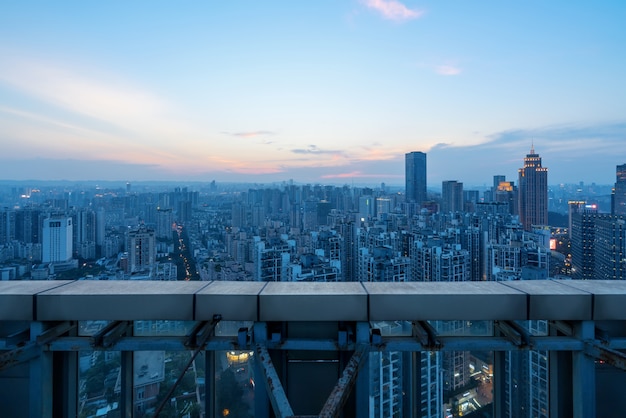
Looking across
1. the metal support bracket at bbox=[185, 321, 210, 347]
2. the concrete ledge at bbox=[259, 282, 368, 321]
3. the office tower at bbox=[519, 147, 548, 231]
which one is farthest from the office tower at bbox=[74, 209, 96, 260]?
the office tower at bbox=[519, 147, 548, 231]

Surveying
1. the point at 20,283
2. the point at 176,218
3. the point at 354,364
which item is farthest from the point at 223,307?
the point at 176,218

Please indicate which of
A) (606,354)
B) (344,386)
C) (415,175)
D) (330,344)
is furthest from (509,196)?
(344,386)

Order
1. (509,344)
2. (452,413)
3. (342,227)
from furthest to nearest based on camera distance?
(342,227) → (452,413) → (509,344)

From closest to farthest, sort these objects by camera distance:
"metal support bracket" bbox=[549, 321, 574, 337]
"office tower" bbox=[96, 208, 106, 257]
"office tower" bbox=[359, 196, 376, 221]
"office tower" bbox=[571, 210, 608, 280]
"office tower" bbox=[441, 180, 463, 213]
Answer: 1. "metal support bracket" bbox=[549, 321, 574, 337]
2. "office tower" bbox=[96, 208, 106, 257]
3. "office tower" bbox=[571, 210, 608, 280]
4. "office tower" bbox=[359, 196, 376, 221]
5. "office tower" bbox=[441, 180, 463, 213]

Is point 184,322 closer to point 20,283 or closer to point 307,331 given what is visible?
point 307,331

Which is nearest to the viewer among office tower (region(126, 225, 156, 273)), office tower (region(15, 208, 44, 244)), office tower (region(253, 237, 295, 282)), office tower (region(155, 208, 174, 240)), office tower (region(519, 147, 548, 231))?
office tower (region(253, 237, 295, 282))

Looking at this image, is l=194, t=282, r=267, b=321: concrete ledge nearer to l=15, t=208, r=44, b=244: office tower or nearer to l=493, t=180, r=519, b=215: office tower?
l=15, t=208, r=44, b=244: office tower

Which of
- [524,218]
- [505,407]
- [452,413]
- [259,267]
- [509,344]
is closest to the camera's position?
[509,344]
